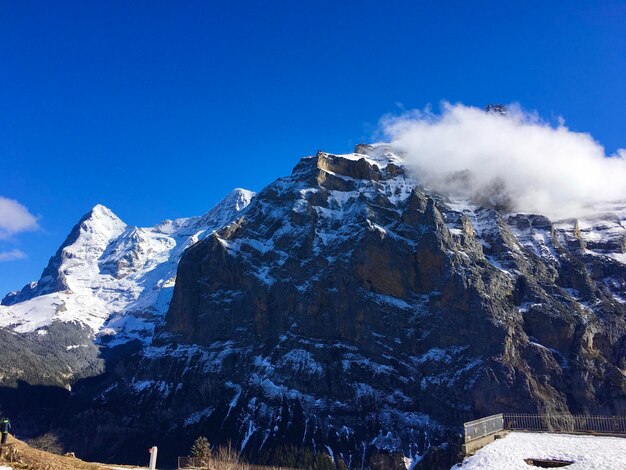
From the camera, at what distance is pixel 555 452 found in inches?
1612

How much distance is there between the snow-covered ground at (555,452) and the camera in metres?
37.9

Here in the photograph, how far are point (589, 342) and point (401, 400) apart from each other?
65992 millimetres

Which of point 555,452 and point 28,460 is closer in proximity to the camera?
point 28,460

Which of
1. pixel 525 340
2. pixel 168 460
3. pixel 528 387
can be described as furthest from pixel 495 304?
pixel 168 460

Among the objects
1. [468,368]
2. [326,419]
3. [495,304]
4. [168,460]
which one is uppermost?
[495,304]

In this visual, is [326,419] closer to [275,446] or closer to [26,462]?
[275,446]

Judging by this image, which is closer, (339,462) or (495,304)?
(339,462)

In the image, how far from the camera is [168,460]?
189m

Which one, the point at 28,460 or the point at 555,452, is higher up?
the point at 28,460

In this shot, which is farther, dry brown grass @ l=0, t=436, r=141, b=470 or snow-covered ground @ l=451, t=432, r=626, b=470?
snow-covered ground @ l=451, t=432, r=626, b=470

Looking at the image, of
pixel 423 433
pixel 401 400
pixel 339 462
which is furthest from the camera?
pixel 401 400

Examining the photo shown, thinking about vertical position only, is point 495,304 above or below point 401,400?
above

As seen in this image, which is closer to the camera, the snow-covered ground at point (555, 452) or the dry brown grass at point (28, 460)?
the dry brown grass at point (28, 460)

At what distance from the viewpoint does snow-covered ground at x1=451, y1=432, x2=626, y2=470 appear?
37906mm
